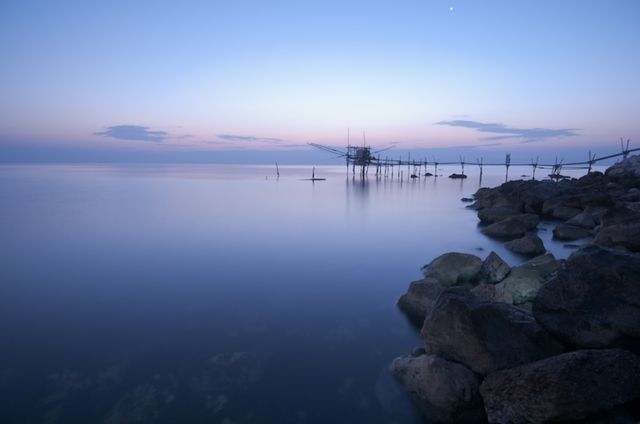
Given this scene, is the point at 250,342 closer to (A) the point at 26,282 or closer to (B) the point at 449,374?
(B) the point at 449,374

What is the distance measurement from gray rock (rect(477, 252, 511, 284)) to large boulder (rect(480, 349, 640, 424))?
655 cm

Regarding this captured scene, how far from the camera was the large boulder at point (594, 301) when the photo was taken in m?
5.59

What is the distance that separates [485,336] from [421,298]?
3.99m

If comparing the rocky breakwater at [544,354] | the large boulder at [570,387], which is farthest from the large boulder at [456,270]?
the large boulder at [570,387]

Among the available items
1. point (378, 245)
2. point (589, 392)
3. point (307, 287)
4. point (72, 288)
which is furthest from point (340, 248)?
point (589, 392)

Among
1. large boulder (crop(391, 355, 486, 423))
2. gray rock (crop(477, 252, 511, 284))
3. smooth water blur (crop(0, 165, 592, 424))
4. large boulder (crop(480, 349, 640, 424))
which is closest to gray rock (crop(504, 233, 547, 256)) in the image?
smooth water blur (crop(0, 165, 592, 424))

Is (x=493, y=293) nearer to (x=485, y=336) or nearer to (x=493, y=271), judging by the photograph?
(x=493, y=271)

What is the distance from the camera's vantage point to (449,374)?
6031mm

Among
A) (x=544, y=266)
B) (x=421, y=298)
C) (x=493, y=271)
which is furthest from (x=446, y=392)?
(x=544, y=266)

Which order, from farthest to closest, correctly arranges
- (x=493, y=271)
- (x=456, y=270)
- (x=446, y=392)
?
(x=456, y=270) → (x=493, y=271) → (x=446, y=392)

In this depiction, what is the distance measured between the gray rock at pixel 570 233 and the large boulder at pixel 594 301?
53.9 ft

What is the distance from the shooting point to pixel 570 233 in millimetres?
20297

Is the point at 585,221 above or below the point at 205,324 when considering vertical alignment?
above

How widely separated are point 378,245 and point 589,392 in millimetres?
15597
